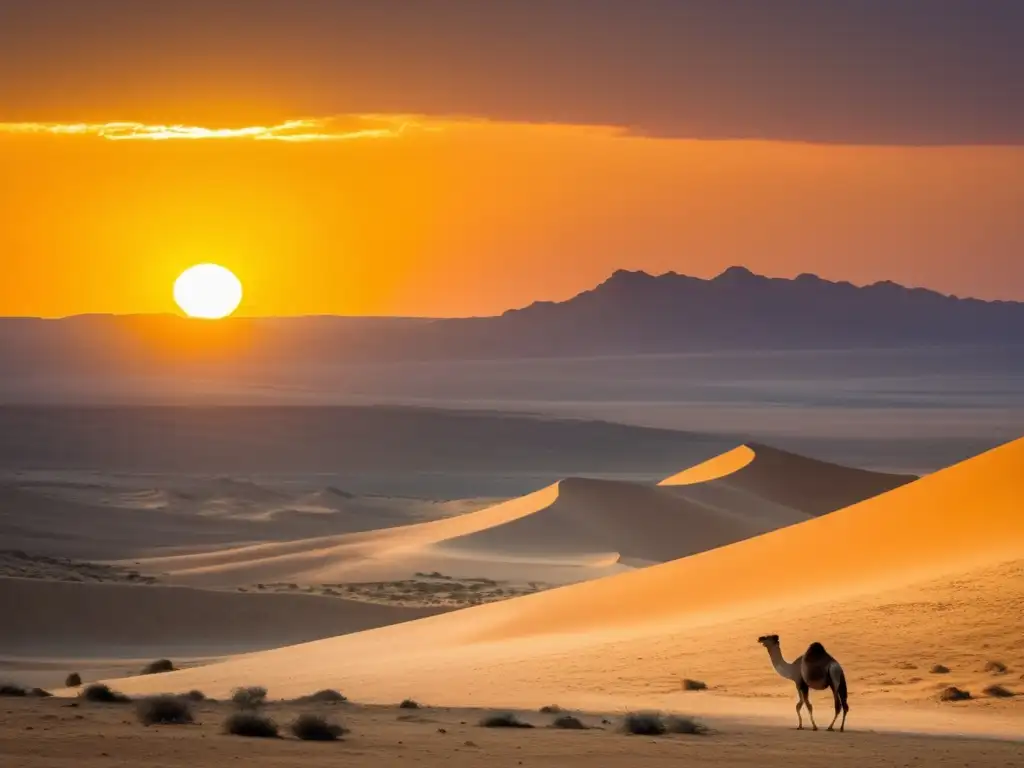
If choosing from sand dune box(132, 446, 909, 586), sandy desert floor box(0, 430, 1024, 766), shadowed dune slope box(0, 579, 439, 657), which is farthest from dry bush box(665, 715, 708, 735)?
sand dune box(132, 446, 909, 586)

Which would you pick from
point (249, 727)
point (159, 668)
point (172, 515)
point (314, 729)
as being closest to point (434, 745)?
point (314, 729)

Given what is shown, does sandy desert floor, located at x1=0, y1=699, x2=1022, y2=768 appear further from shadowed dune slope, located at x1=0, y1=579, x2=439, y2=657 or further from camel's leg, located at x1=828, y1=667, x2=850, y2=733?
shadowed dune slope, located at x1=0, y1=579, x2=439, y2=657

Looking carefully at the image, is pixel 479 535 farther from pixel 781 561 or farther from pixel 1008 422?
pixel 1008 422

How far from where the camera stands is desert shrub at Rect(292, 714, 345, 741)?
1385cm

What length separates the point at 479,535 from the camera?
191 feet

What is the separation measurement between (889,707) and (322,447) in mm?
119257

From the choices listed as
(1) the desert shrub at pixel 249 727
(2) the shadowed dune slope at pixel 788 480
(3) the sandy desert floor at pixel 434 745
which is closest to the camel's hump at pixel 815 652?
(3) the sandy desert floor at pixel 434 745

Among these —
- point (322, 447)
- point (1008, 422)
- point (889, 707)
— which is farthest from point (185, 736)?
point (1008, 422)

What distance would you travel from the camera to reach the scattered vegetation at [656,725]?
49.1 ft

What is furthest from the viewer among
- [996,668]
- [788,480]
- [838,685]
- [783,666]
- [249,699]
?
[788,480]

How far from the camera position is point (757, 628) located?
22078 millimetres

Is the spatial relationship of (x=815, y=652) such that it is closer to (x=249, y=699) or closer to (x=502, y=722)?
(x=502, y=722)

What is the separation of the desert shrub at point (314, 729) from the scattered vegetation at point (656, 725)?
2434 mm

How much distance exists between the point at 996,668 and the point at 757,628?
3.81 metres
